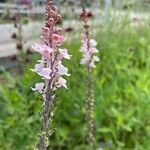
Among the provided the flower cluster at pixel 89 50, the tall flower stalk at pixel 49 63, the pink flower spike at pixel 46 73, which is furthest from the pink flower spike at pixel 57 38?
the flower cluster at pixel 89 50

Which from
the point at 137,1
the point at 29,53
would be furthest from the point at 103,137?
the point at 137,1

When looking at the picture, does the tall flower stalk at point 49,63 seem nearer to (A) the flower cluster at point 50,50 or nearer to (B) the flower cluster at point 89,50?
(A) the flower cluster at point 50,50

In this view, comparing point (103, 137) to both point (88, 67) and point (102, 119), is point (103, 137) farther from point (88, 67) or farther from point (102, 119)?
point (88, 67)

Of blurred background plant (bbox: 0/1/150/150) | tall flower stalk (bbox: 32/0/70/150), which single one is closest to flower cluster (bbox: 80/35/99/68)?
blurred background plant (bbox: 0/1/150/150)

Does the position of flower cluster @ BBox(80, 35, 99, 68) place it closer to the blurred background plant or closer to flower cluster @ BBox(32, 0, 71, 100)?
the blurred background plant

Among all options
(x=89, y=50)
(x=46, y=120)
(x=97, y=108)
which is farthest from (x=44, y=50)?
(x=97, y=108)

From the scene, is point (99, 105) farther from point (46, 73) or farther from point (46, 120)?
point (46, 73)
